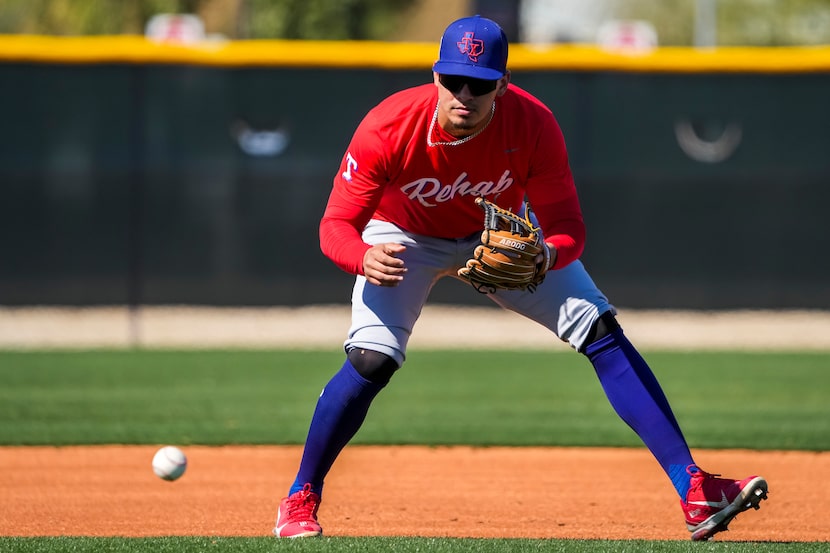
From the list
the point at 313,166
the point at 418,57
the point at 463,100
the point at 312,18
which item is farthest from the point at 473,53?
the point at 312,18

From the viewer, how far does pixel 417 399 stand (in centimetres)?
820

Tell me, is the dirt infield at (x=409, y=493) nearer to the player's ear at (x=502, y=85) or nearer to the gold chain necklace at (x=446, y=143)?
the gold chain necklace at (x=446, y=143)

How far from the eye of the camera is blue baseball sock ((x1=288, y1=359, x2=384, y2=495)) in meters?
3.95

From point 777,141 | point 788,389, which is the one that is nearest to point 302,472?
point 788,389

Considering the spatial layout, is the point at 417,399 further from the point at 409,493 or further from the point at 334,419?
the point at 334,419

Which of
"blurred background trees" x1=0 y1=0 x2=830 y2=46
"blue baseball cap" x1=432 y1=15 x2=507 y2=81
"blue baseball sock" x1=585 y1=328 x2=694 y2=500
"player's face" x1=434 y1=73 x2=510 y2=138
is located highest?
"blue baseball cap" x1=432 y1=15 x2=507 y2=81

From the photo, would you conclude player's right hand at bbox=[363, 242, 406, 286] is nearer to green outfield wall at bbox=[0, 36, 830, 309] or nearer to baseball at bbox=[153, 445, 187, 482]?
baseball at bbox=[153, 445, 187, 482]

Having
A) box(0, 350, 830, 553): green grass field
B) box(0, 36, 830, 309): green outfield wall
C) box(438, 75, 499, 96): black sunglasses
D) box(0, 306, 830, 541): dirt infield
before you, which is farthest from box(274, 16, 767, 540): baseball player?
box(0, 36, 830, 309): green outfield wall

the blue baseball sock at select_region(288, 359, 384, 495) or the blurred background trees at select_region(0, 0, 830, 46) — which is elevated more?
the blue baseball sock at select_region(288, 359, 384, 495)

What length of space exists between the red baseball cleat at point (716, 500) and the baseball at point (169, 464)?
2116 millimetres

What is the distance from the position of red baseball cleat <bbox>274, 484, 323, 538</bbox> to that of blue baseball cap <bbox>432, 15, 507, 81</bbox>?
56.3 inches

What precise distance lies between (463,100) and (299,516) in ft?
4.67

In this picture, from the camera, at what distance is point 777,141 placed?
11.4 m

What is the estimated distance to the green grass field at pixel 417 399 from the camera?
6.78 metres
